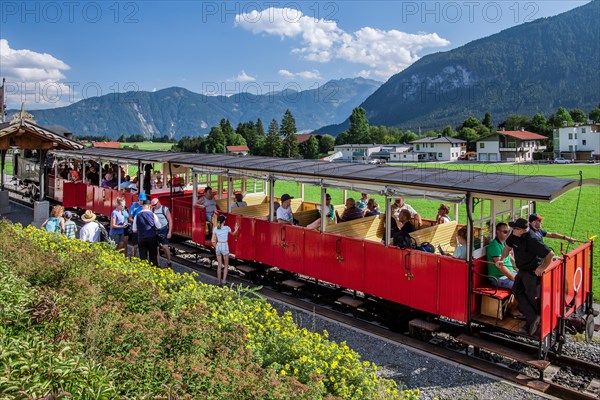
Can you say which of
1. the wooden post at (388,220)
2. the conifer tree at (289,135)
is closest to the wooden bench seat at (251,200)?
the wooden post at (388,220)

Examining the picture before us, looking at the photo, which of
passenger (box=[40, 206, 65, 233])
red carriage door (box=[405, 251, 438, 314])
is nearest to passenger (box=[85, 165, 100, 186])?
passenger (box=[40, 206, 65, 233])

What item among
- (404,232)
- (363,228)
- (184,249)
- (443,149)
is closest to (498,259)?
(404,232)

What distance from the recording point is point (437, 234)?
10648mm

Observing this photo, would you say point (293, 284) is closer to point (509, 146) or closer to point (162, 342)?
point (162, 342)

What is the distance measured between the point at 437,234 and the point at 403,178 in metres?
1.91

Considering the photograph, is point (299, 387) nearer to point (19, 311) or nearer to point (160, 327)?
point (160, 327)

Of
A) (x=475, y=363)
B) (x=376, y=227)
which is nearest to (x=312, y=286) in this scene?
(x=376, y=227)

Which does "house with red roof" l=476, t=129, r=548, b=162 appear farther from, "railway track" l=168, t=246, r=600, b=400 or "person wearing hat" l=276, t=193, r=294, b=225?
"railway track" l=168, t=246, r=600, b=400

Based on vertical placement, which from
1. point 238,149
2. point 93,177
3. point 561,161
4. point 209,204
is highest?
point 238,149

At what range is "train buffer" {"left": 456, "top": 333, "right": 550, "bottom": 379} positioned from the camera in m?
7.38

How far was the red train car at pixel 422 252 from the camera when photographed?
8156mm

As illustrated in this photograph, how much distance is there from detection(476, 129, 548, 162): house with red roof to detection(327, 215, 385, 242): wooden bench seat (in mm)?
105131

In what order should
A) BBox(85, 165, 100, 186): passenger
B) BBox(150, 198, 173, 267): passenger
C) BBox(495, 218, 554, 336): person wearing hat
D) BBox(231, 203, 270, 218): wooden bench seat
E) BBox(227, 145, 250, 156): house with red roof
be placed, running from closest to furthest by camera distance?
BBox(495, 218, 554, 336): person wearing hat, BBox(150, 198, 173, 267): passenger, BBox(231, 203, 270, 218): wooden bench seat, BBox(85, 165, 100, 186): passenger, BBox(227, 145, 250, 156): house with red roof

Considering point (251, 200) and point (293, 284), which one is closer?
point (293, 284)
